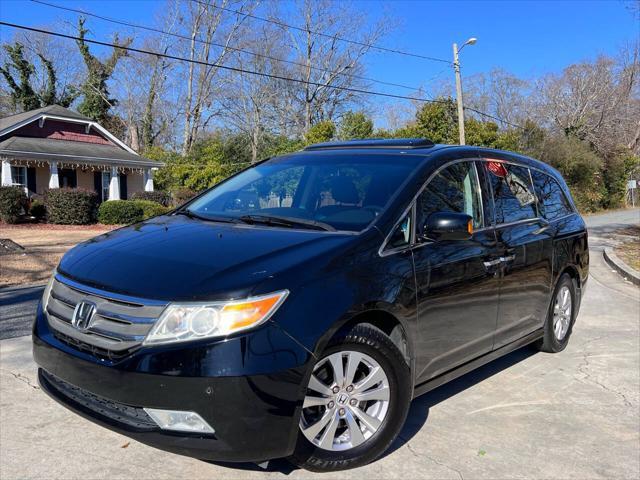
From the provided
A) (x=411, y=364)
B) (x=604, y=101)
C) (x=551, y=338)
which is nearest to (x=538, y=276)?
(x=551, y=338)

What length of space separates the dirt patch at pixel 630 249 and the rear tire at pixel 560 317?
19.4 feet

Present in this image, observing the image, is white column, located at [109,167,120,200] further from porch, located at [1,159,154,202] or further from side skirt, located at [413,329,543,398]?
side skirt, located at [413,329,543,398]

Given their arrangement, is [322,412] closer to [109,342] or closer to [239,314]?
[239,314]

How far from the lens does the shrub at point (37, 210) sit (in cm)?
2273

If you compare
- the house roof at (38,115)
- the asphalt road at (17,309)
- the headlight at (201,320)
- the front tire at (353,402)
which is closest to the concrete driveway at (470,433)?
the front tire at (353,402)

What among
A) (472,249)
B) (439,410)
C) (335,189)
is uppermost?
(335,189)

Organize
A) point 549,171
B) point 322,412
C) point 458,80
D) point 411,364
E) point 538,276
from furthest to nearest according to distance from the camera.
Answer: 1. point 458,80
2. point 549,171
3. point 538,276
4. point 411,364
5. point 322,412

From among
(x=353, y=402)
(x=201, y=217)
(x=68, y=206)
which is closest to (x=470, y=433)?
(x=353, y=402)

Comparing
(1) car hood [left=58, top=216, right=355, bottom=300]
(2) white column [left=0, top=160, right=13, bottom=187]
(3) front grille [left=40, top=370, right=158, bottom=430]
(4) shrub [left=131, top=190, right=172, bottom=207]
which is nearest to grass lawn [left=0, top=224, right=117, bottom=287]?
(2) white column [left=0, top=160, right=13, bottom=187]

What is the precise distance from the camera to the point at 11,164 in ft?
82.6

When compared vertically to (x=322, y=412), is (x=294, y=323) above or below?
above

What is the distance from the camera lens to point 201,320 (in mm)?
2525

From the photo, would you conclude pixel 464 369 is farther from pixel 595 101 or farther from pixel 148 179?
pixel 595 101

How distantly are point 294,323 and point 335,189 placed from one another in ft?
4.67
